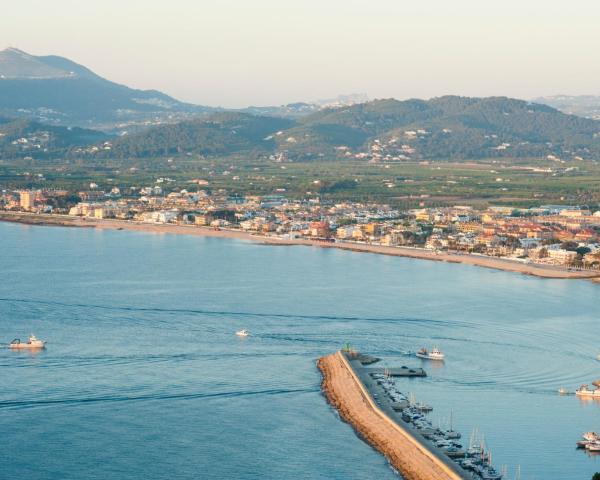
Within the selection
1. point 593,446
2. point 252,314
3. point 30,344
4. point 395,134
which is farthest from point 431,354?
point 395,134

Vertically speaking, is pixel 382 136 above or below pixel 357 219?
above

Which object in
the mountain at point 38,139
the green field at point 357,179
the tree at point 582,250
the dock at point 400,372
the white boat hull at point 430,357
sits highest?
the mountain at point 38,139

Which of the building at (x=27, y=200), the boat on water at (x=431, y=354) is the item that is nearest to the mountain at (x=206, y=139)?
the building at (x=27, y=200)

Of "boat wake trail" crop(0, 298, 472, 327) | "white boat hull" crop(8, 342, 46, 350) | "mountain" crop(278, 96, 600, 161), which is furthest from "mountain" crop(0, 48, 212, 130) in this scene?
"white boat hull" crop(8, 342, 46, 350)

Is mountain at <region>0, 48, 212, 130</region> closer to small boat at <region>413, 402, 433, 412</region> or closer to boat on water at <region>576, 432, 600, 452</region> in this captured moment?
small boat at <region>413, 402, 433, 412</region>

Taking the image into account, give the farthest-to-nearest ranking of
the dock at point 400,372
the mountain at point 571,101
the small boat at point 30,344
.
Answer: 1. the mountain at point 571,101
2. the small boat at point 30,344
3. the dock at point 400,372

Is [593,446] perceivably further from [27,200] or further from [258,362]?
[27,200]

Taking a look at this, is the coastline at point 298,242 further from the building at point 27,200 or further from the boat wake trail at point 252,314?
the boat wake trail at point 252,314
